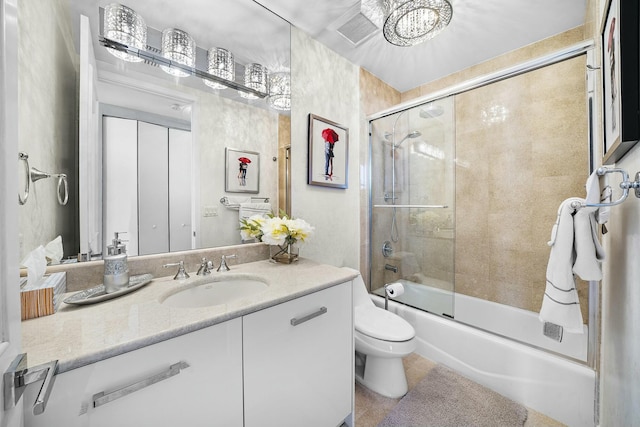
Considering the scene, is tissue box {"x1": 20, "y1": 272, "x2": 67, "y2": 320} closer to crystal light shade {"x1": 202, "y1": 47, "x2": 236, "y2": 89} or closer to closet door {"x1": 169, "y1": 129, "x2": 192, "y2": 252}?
closet door {"x1": 169, "y1": 129, "x2": 192, "y2": 252}

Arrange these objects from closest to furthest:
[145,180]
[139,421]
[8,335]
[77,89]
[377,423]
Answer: [8,335]
[139,421]
[77,89]
[145,180]
[377,423]

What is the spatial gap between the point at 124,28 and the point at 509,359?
2.64m

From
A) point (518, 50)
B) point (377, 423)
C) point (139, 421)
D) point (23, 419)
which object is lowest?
point (377, 423)

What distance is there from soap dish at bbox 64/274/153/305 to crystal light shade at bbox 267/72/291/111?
1223 mm

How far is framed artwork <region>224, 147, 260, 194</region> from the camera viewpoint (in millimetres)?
1401

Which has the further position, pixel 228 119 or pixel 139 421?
pixel 228 119

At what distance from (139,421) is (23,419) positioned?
221 millimetres

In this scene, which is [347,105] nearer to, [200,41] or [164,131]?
[200,41]

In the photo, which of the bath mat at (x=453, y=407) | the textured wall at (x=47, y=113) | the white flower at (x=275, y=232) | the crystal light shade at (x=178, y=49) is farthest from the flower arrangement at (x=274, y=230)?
the bath mat at (x=453, y=407)

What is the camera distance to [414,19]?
56.6 inches

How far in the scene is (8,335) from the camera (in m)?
0.40

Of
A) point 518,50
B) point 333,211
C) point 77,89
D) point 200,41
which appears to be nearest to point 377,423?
point 333,211

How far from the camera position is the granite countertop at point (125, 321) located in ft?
1.85

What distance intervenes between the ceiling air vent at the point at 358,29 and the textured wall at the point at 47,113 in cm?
147
